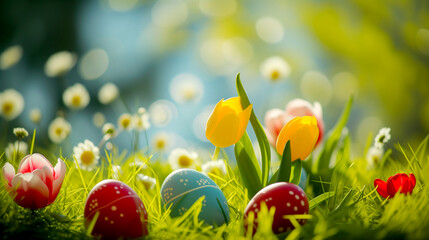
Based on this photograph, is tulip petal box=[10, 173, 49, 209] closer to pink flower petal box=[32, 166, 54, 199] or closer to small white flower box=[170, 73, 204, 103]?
pink flower petal box=[32, 166, 54, 199]

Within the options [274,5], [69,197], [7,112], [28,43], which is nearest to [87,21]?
[28,43]

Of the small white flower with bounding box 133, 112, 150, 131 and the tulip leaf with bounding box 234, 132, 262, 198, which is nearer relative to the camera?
the tulip leaf with bounding box 234, 132, 262, 198

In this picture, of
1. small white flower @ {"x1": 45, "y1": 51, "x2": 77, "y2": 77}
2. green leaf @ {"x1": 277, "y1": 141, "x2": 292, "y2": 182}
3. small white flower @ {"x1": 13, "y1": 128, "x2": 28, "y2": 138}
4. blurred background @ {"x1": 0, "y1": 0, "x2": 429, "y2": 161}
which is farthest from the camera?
blurred background @ {"x1": 0, "y1": 0, "x2": 429, "y2": 161}

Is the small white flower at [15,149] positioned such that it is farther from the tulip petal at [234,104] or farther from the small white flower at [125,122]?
the tulip petal at [234,104]

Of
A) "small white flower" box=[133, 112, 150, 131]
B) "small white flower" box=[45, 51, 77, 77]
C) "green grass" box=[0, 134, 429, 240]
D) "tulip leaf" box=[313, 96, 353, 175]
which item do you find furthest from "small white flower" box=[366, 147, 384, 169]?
"small white flower" box=[45, 51, 77, 77]

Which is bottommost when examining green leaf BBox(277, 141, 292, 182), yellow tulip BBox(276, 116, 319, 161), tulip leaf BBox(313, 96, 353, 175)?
tulip leaf BBox(313, 96, 353, 175)

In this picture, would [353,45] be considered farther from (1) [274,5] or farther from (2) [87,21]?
(2) [87,21]

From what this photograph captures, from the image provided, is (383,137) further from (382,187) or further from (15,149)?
(15,149)

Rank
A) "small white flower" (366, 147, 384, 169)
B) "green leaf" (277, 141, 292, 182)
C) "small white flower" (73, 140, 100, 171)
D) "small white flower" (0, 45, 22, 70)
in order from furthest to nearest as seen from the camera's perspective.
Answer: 1. "small white flower" (0, 45, 22, 70)
2. "small white flower" (366, 147, 384, 169)
3. "small white flower" (73, 140, 100, 171)
4. "green leaf" (277, 141, 292, 182)

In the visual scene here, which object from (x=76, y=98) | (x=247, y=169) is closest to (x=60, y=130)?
(x=76, y=98)
